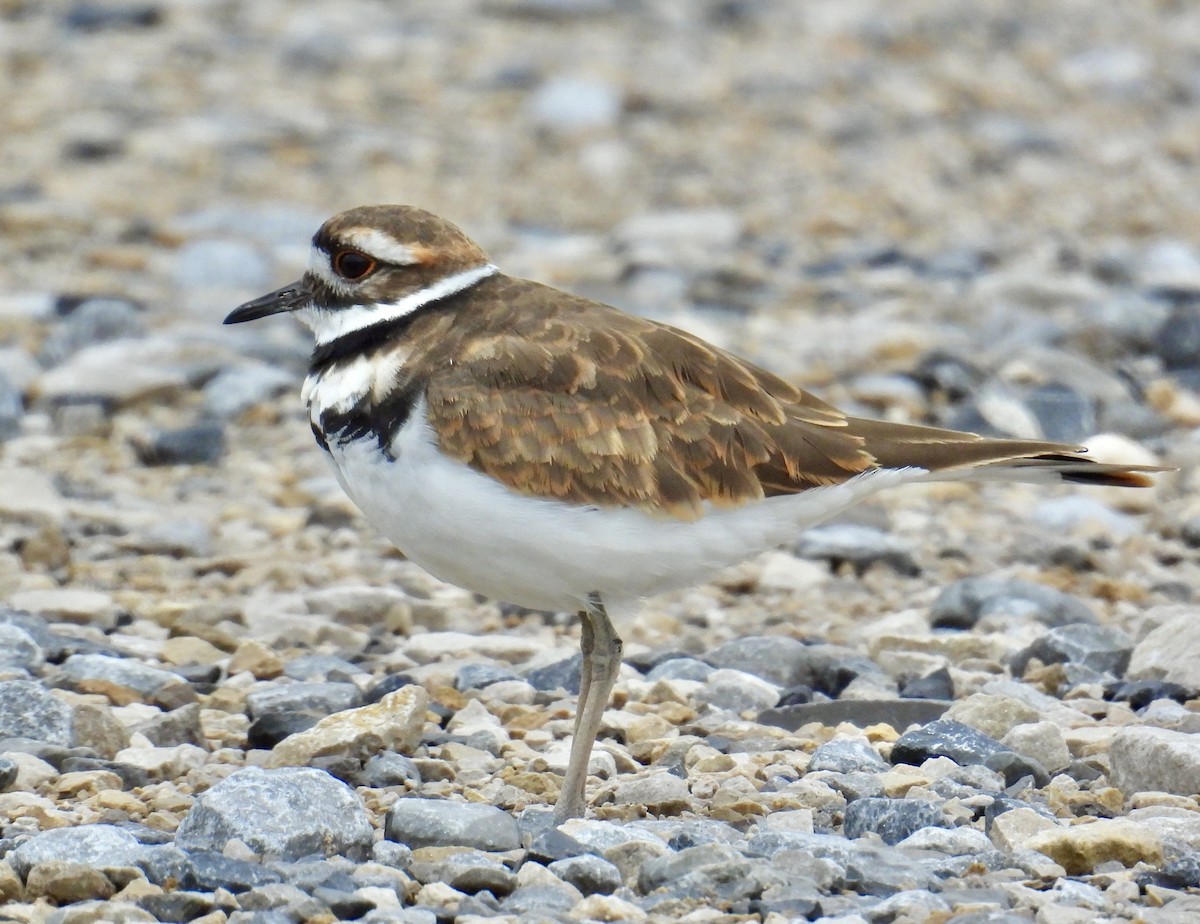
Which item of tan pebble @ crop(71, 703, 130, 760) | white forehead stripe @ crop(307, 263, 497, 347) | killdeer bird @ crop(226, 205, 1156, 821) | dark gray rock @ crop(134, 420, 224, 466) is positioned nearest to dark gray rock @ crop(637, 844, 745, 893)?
killdeer bird @ crop(226, 205, 1156, 821)

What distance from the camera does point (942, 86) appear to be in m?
16.2

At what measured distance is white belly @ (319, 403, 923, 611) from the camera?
16.2 feet

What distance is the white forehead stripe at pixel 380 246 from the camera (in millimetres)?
5543

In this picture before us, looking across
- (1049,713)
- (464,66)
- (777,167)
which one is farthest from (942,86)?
(1049,713)

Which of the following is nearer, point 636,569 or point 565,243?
point 636,569

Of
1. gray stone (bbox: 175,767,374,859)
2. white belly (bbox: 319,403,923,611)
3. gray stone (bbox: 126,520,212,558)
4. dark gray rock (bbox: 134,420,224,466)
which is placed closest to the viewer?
gray stone (bbox: 175,767,374,859)

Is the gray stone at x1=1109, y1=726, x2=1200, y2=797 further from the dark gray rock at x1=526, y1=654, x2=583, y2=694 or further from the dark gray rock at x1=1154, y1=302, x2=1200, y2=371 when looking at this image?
the dark gray rock at x1=1154, y1=302, x2=1200, y2=371

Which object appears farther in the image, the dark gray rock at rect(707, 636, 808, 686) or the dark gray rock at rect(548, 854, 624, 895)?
the dark gray rock at rect(707, 636, 808, 686)

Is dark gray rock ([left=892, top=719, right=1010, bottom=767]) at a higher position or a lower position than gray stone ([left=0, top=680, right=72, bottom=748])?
higher

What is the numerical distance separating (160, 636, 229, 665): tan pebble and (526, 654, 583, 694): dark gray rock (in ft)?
3.57

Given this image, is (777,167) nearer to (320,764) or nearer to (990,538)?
(990,538)

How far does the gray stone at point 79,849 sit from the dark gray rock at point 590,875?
1004 mm

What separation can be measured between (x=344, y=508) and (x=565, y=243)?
4720 millimetres

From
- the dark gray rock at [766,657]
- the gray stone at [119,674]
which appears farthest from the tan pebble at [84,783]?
the dark gray rock at [766,657]
